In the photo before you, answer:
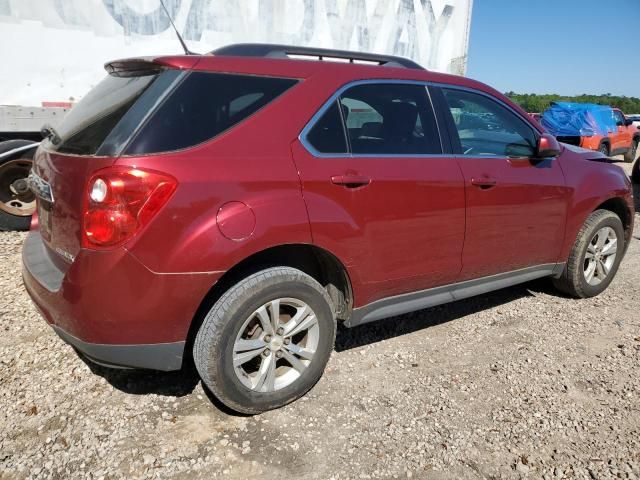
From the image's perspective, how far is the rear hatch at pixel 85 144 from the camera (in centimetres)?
219

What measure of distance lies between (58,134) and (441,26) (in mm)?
6462

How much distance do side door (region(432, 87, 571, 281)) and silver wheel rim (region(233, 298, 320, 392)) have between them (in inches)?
48.1

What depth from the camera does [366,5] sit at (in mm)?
6547

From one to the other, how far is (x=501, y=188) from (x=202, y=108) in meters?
2.02

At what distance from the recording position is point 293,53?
114 inches

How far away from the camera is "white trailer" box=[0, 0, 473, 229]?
479 cm

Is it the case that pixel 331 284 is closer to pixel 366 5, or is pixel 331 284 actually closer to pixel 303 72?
pixel 303 72

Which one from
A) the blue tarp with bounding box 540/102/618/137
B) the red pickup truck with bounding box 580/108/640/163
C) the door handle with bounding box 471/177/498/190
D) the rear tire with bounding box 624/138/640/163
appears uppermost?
the door handle with bounding box 471/177/498/190

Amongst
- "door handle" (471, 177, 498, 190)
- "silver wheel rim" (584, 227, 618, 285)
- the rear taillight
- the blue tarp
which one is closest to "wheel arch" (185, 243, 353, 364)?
the rear taillight

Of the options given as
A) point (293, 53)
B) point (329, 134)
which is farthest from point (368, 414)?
point (293, 53)

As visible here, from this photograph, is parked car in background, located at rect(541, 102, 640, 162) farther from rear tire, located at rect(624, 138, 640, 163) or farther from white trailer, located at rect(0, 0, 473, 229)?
white trailer, located at rect(0, 0, 473, 229)

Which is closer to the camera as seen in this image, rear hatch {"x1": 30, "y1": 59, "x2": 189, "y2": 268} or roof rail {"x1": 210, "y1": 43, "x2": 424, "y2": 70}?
rear hatch {"x1": 30, "y1": 59, "x2": 189, "y2": 268}

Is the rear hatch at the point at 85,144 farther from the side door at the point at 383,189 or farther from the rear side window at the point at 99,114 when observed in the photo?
the side door at the point at 383,189

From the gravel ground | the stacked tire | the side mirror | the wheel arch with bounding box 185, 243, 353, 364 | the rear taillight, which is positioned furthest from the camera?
the stacked tire
